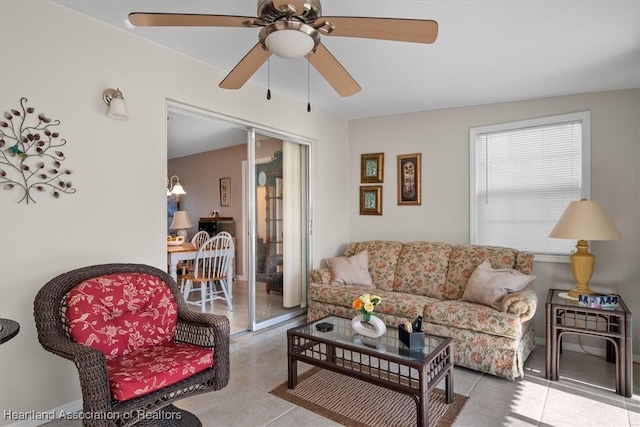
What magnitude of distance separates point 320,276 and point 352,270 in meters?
0.37

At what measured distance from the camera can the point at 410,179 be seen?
14.4ft

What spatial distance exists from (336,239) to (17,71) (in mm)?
3471

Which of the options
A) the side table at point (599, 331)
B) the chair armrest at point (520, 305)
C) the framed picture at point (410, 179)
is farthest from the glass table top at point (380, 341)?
the framed picture at point (410, 179)

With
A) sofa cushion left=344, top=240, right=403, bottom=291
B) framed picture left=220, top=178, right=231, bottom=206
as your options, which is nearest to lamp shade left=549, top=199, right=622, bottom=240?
sofa cushion left=344, top=240, right=403, bottom=291

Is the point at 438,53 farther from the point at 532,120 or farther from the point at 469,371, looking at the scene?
the point at 469,371

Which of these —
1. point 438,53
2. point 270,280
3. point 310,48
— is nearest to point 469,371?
point 270,280

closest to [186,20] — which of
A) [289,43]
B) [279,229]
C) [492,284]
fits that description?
[289,43]

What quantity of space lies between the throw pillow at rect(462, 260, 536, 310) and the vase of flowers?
1103 millimetres

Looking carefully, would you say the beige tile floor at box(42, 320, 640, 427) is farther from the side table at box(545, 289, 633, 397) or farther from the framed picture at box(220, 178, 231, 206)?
the framed picture at box(220, 178, 231, 206)

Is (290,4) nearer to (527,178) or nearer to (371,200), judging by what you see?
(527,178)

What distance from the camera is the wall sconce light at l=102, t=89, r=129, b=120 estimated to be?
2340mm

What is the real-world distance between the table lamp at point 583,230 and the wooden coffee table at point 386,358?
1.45 metres

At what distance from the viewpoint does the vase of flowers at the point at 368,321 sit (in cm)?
247

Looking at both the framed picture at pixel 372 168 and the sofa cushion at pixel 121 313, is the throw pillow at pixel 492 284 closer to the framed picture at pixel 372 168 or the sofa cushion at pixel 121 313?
the framed picture at pixel 372 168
